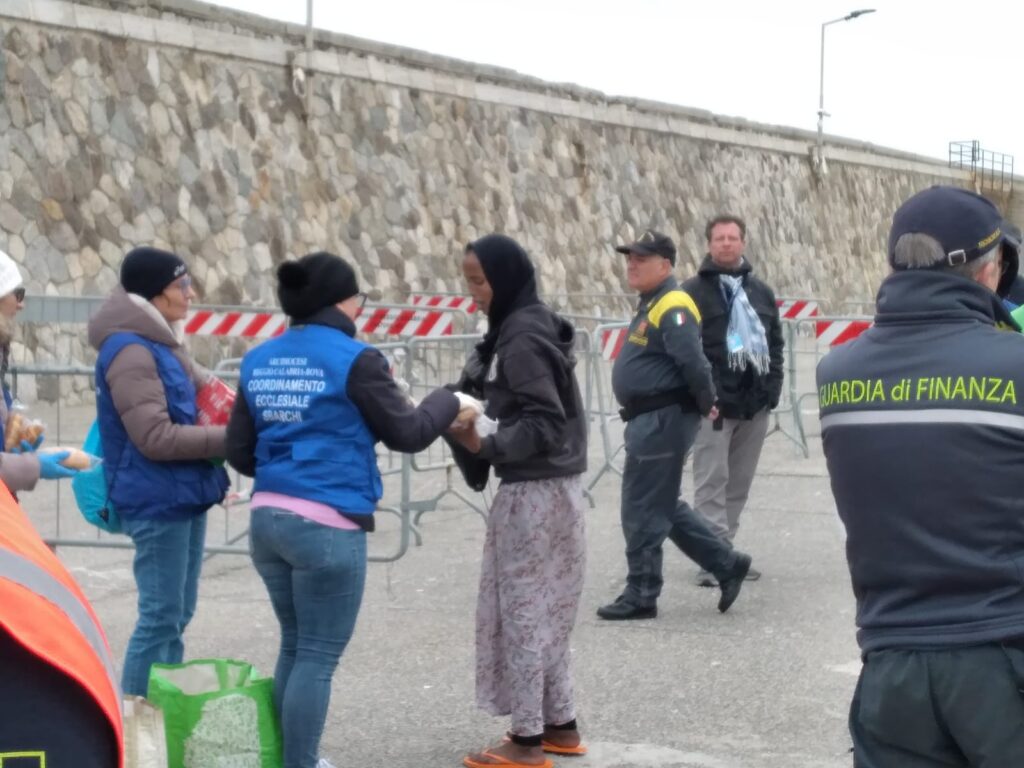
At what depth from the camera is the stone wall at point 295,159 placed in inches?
707

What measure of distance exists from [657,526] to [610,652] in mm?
733

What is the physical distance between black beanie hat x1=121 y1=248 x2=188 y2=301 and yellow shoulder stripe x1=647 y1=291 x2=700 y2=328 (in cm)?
275

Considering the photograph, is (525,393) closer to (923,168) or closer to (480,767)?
(480,767)

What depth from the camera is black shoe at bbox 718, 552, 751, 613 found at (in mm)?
7676

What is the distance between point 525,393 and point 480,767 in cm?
123

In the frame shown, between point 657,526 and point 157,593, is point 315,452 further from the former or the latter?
point 657,526

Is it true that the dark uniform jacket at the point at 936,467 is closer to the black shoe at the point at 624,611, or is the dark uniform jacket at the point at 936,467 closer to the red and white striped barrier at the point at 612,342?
the black shoe at the point at 624,611

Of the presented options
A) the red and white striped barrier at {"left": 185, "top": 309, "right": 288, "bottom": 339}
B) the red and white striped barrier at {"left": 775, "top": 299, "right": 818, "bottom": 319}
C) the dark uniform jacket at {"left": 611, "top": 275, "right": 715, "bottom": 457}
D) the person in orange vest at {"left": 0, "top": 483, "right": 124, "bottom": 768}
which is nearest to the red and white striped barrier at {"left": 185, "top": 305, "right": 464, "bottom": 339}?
the red and white striped barrier at {"left": 185, "top": 309, "right": 288, "bottom": 339}

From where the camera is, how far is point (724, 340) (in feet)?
27.3

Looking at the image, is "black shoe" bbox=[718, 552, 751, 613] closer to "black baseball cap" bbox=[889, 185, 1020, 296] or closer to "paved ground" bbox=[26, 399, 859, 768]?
"paved ground" bbox=[26, 399, 859, 768]

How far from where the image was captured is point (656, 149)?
33719 millimetres

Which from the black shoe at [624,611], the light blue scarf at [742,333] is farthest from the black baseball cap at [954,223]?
the light blue scarf at [742,333]

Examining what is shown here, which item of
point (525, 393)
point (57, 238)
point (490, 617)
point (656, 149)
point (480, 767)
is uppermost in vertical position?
point (656, 149)

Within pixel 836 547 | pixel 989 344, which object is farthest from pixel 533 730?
pixel 836 547
